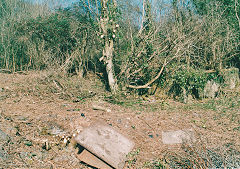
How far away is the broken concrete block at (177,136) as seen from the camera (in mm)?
4407

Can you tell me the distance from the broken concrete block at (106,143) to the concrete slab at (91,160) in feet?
0.24

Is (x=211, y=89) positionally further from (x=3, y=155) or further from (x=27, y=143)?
(x=3, y=155)

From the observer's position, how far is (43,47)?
9.26 metres

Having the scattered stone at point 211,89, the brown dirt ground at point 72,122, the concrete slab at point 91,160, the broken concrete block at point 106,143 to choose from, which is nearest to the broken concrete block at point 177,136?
the brown dirt ground at point 72,122

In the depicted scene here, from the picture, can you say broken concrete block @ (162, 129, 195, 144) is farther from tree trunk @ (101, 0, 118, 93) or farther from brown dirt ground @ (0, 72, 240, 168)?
tree trunk @ (101, 0, 118, 93)

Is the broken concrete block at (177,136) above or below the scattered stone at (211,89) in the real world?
below

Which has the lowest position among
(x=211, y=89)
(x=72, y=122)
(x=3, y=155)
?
(x=3, y=155)

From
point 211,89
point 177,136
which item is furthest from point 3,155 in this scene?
point 211,89

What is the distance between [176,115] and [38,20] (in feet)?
24.8

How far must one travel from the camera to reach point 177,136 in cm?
457

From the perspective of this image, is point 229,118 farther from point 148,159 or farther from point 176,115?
point 148,159

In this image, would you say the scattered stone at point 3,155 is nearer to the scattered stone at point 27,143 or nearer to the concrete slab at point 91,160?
the scattered stone at point 27,143

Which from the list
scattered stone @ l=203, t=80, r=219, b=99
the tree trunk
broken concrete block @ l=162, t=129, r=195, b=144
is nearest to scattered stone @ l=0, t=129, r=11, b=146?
broken concrete block @ l=162, t=129, r=195, b=144

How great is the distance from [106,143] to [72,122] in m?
1.06
